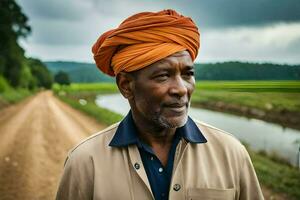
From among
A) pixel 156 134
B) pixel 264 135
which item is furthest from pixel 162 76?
pixel 264 135

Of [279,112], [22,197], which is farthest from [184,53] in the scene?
[279,112]

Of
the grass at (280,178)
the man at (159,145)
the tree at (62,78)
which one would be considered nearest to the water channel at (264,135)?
the grass at (280,178)

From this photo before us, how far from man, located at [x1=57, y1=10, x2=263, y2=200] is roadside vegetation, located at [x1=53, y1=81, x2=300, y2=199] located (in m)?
3.99

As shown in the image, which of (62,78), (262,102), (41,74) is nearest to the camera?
(262,102)

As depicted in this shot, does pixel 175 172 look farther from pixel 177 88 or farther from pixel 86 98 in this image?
pixel 86 98

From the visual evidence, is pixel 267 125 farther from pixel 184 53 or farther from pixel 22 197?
pixel 184 53

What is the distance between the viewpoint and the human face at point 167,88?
72.3 inches

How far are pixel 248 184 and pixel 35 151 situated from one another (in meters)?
7.56

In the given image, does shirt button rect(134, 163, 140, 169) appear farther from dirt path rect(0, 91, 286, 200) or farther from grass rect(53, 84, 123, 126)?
grass rect(53, 84, 123, 126)

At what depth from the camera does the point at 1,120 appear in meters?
13.7

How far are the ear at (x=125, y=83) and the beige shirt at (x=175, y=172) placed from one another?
240 mm

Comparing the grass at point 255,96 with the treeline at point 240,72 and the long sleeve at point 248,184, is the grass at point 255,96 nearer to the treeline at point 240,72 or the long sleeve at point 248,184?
the treeline at point 240,72

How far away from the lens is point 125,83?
6.65ft

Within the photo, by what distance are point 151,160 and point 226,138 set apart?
390 millimetres
